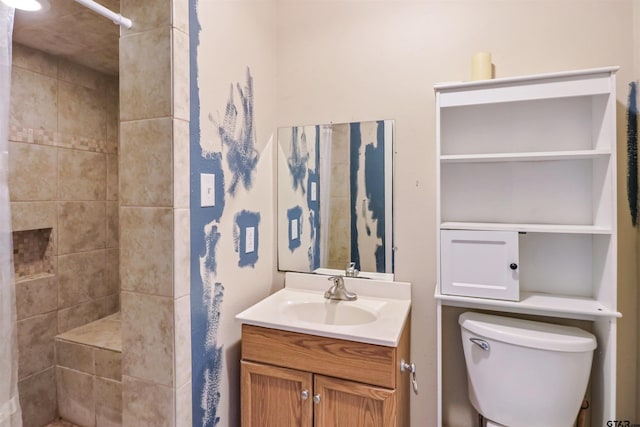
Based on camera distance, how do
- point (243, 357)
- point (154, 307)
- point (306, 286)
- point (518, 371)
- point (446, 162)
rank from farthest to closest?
point (306, 286)
point (446, 162)
point (243, 357)
point (518, 371)
point (154, 307)

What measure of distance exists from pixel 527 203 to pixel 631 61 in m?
0.66

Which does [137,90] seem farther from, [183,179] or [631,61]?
[631,61]

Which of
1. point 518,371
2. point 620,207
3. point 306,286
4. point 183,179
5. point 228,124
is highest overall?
point 228,124

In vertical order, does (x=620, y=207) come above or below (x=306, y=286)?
above

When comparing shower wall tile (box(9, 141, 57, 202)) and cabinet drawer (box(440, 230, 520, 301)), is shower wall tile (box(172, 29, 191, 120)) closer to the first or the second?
cabinet drawer (box(440, 230, 520, 301))

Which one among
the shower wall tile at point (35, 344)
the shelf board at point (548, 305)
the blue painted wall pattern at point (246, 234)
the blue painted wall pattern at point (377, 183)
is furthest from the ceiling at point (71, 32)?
the shelf board at point (548, 305)

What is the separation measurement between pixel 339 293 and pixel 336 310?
3.1 inches

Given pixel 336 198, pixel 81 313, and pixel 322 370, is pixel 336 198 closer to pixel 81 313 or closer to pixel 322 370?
pixel 322 370

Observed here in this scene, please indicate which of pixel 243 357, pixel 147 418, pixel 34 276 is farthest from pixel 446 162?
pixel 34 276

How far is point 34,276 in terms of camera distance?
1.94 m

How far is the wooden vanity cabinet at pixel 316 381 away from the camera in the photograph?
1.16 metres

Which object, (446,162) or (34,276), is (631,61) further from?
(34,276)

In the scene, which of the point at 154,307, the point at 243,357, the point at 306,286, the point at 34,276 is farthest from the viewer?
the point at 34,276

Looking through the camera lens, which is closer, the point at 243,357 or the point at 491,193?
the point at 243,357
